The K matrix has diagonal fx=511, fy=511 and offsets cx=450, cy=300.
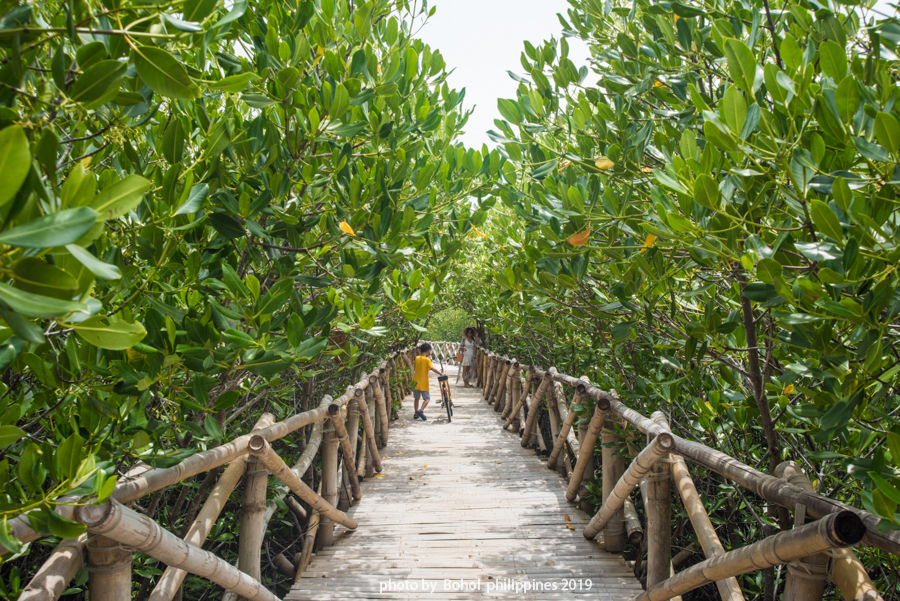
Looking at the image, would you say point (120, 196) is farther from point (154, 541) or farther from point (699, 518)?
point (699, 518)

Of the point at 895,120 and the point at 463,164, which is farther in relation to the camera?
the point at 463,164

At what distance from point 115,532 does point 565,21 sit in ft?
8.47

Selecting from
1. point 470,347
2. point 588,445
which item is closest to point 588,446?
point 588,445

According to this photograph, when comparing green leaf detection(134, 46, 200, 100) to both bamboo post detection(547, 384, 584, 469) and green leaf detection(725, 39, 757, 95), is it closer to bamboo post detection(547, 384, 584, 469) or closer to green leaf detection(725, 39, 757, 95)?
green leaf detection(725, 39, 757, 95)

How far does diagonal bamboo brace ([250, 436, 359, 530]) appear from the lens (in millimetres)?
2150

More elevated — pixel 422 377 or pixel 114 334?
pixel 114 334

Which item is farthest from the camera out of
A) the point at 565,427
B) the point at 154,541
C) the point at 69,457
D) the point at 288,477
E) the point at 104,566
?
the point at 565,427

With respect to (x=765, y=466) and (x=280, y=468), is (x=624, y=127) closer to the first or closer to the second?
(x=765, y=466)

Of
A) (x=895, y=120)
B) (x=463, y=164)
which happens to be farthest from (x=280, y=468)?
(x=895, y=120)

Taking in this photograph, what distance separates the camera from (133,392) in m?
1.17

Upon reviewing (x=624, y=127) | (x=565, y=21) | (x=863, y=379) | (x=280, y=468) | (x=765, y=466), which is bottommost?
(x=765, y=466)

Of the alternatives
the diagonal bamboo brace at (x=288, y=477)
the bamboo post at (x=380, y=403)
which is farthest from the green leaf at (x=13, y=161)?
the bamboo post at (x=380, y=403)

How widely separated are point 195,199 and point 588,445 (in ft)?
9.31

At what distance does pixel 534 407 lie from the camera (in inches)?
208
